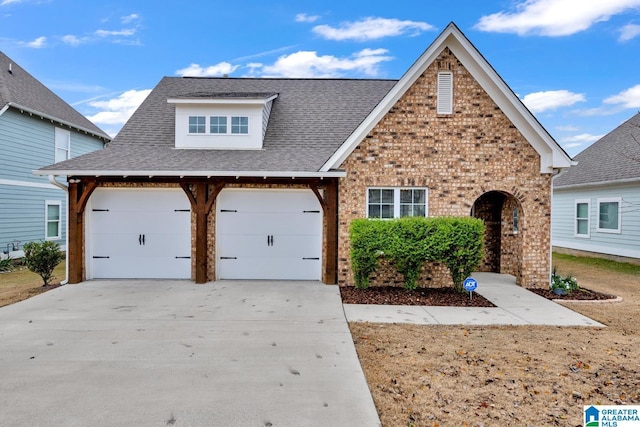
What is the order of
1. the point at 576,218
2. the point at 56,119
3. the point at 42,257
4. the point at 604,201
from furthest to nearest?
the point at 576,218 < the point at 56,119 < the point at 604,201 < the point at 42,257

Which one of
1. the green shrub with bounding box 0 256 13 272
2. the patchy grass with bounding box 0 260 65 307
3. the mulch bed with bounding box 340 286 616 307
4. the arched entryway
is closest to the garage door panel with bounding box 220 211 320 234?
the mulch bed with bounding box 340 286 616 307

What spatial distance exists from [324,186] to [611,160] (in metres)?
15.0

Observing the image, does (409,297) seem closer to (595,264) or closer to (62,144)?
(595,264)

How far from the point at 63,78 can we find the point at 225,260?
18.3m

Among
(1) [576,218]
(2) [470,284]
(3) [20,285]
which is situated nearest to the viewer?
(2) [470,284]

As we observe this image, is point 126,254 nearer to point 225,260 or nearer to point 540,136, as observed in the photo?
point 225,260

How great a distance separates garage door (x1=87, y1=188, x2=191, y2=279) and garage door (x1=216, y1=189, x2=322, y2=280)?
1063 millimetres

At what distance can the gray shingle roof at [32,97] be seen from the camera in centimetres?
1423

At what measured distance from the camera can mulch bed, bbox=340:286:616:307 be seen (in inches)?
319

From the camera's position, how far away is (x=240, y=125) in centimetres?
1112

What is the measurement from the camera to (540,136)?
360 inches

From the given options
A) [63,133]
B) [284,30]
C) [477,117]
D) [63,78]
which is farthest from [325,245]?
[63,78]

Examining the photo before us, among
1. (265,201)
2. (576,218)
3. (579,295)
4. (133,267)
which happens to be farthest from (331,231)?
(576,218)

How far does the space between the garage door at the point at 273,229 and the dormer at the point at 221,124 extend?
6.35 ft
